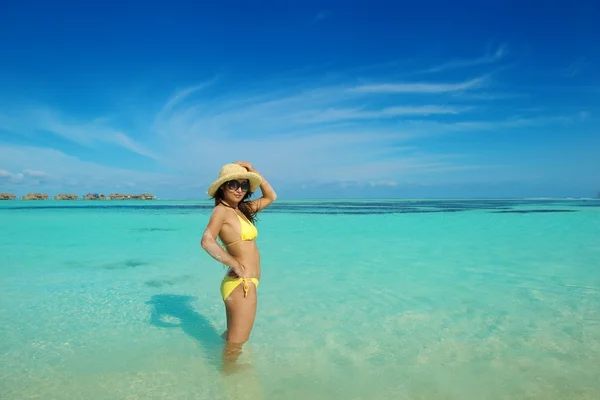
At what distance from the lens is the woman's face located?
3652mm

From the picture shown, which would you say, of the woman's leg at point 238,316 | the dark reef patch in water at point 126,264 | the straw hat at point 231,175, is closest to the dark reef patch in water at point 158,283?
the dark reef patch in water at point 126,264

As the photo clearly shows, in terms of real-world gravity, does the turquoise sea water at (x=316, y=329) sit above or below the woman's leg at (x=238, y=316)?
below

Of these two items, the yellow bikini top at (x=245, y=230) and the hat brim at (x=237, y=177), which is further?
the yellow bikini top at (x=245, y=230)

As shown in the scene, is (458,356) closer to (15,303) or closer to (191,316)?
(191,316)

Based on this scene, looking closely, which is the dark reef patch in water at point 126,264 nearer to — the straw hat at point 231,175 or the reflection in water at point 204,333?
the reflection in water at point 204,333

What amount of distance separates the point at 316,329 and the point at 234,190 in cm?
248

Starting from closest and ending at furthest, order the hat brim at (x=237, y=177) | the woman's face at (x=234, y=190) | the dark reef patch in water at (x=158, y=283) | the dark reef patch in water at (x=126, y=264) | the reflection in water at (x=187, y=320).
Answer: the hat brim at (x=237, y=177) < the woman's face at (x=234, y=190) < the reflection in water at (x=187, y=320) < the dark reef patch in water at (x=158, y=283) < the dark reef patch in water at (x=126, y=264)

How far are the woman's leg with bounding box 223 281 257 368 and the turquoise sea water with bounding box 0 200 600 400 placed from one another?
24 centimetres

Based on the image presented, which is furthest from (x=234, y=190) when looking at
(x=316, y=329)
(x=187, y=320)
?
(x=187, y=320)

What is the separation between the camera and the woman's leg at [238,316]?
373cm

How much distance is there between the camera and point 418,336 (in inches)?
193

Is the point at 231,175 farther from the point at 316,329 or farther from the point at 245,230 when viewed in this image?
the point at 316,329

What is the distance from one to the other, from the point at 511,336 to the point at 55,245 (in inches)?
535

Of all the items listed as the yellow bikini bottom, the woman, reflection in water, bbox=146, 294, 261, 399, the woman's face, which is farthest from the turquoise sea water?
the woman's face
